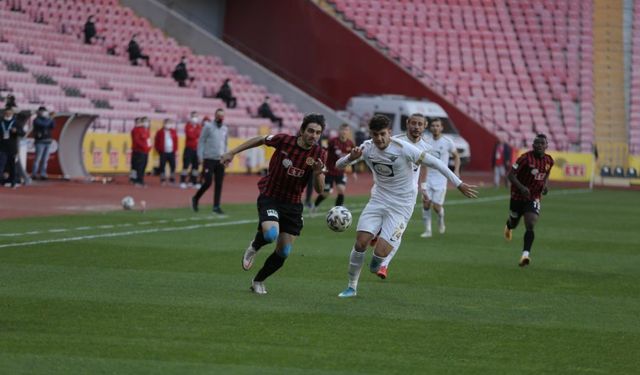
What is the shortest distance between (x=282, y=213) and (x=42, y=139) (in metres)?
20.5

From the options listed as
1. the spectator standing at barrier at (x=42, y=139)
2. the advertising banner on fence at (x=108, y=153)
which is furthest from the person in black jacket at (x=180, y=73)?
the spectator standing at barrier at (x=42, y=139)

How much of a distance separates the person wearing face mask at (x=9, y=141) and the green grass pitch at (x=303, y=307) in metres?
8.92

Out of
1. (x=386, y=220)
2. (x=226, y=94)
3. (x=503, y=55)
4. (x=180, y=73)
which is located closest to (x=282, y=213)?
(x=386, y=220)

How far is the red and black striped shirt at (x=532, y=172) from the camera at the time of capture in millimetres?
17172

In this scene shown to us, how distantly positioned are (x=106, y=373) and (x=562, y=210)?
2347cm

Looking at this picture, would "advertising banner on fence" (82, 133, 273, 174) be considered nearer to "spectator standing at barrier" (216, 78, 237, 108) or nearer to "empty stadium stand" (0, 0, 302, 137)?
"empty stadium stand" (0, 0, 302, 137)

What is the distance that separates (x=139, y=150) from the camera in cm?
3297

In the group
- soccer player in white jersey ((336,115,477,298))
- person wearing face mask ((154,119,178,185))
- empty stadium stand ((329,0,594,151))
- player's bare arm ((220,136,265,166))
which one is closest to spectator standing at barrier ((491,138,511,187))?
empty stadium stand ((329,0,594,151))

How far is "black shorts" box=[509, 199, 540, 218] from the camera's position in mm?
17266

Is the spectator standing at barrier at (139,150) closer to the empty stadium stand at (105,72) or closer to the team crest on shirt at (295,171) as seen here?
the empty stadium stand at (105,72)

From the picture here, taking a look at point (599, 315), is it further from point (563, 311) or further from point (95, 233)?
point (95, 233)

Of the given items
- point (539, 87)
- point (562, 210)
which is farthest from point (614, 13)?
point (562, 210)

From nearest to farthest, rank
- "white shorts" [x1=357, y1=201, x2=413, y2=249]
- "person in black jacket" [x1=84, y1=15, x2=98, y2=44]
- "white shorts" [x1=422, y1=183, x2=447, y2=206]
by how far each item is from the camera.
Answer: "white shorts" [x1=357, y1=201, x2=413, y2=249], "white shorts" [x1=422, y1=183, x2=447, y2=206], "person in black jacket" [x1=84, y1=15, x2=98, y2=44]

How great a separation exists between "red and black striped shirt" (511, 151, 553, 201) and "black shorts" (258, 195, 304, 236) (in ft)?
17.3
